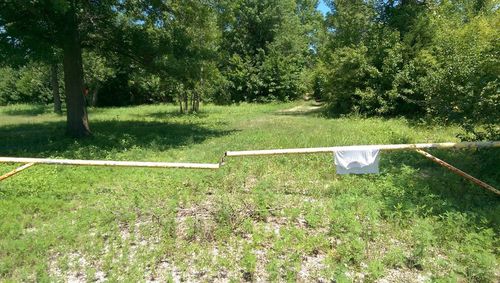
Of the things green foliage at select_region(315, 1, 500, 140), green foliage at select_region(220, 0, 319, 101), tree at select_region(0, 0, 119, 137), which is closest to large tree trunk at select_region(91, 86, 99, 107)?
green foliage at select_region(220, 0, 319, 101)

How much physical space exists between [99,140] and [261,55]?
26631mm

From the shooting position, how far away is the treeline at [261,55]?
10.1 m

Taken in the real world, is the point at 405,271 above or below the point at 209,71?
below

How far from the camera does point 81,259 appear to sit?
466 centimetres

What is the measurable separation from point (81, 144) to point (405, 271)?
9.89 m

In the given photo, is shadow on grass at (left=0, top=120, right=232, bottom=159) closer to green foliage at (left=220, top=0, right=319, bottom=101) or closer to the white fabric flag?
the white fabric flag

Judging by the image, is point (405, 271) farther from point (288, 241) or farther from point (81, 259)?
point (81, 259)

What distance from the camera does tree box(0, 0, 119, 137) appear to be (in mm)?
11000

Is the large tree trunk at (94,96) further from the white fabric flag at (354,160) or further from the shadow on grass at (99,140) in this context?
the white fabric flag at (354,160)

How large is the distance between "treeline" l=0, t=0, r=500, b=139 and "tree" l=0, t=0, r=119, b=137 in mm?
34

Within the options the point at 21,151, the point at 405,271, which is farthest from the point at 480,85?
the point at 21,151

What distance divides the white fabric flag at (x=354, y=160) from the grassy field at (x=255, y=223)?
423 millimetres

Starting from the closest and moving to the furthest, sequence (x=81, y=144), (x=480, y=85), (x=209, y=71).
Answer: (x=480, y=85) → (x=81, y=144) → (x=209, y=71)

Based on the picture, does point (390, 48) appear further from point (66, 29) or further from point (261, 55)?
point (261, 55)
